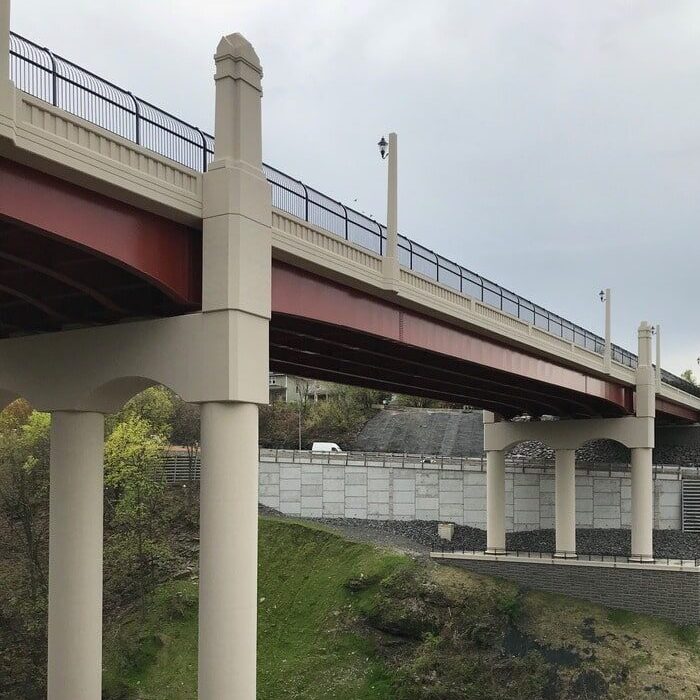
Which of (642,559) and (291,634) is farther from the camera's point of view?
(642,559)

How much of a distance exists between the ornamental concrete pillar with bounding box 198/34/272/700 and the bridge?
30mm

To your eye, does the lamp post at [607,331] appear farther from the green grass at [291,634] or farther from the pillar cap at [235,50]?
the pillar cap at [235,50]

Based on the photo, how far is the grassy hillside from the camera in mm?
33719

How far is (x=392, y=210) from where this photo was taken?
76.5 feet

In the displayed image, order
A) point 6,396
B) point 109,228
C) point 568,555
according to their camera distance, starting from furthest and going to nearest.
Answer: point 568,555
point 6,396
point 109,228

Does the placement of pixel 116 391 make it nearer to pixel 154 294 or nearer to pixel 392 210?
pixel 154 294

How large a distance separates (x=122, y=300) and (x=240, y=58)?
16.8 ft

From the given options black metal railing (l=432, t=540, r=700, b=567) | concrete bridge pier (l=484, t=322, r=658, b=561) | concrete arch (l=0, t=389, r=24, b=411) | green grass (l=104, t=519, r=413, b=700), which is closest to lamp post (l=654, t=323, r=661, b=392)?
concrete bridge pier (l=484, t=322, r=658, b=561)

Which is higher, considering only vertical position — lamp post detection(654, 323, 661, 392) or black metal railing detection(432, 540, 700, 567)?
lamp post detection(654, 323, 661, 392)

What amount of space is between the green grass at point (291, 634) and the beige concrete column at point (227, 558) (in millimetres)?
18777

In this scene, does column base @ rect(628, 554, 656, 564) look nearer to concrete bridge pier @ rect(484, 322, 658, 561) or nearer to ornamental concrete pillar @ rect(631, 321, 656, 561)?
concrete bridge pier @ rect(484, 322, 658, 561)

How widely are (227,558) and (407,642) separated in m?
23.8

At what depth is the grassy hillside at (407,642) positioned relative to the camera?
33719 millimetres

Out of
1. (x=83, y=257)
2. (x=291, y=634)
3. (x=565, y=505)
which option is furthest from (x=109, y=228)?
(x=565, y=505)
